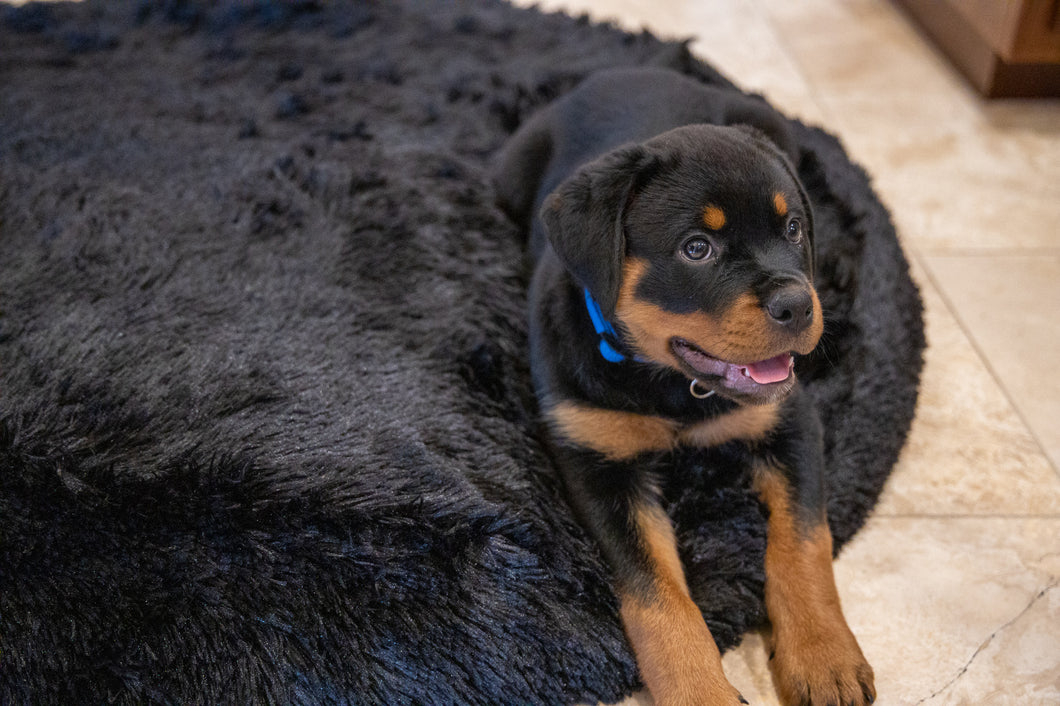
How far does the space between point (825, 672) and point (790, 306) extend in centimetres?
69

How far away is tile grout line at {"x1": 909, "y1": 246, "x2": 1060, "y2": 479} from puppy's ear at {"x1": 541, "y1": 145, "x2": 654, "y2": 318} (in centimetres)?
132

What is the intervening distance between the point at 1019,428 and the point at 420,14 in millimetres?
3016

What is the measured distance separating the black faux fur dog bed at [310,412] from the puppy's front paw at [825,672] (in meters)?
0.15

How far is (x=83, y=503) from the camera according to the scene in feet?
6.41

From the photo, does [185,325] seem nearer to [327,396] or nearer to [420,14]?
[327,396]

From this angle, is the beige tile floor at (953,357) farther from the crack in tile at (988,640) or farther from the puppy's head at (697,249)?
the puppy's head at (697,249)

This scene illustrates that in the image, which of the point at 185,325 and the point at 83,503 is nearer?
the point at 83,503

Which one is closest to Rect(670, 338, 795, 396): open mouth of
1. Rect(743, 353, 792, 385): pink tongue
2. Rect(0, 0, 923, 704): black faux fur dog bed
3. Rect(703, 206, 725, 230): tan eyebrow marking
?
Rect(743, 353, 792, 385): pink tongue

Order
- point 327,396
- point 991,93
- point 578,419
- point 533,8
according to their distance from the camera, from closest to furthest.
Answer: point 578,419 < point 327,396 < point 991,93 < point 533,8

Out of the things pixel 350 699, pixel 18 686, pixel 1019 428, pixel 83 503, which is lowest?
pixel 1019 428

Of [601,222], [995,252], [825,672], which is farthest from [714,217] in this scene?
[995,252]

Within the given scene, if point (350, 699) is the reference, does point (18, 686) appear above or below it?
above

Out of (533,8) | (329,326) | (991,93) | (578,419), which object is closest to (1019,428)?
(578,419)

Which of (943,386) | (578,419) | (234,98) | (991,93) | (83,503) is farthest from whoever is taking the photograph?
(991,93)
